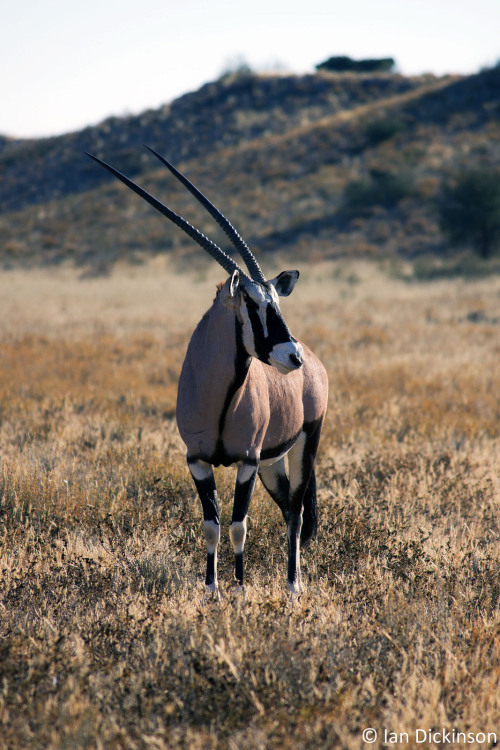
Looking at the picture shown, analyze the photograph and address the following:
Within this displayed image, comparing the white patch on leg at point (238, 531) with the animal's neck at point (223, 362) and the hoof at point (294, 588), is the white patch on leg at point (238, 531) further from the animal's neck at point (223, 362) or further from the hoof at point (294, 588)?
the animal's neck at point (223, 362)

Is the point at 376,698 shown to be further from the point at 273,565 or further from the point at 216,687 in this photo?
the point at 273,565

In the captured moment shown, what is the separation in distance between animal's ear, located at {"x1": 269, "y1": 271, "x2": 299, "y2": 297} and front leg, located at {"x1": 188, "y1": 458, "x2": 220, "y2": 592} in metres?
1.26

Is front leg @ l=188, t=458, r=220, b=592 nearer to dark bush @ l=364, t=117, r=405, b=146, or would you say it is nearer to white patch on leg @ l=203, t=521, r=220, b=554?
white patch on leg @ l=203, t=521, r=220, b=554

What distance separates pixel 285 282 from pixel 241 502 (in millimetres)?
1494

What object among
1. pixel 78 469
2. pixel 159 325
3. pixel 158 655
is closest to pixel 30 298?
pixel 159 325

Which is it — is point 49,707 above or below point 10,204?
below

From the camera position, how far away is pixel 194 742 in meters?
2.70

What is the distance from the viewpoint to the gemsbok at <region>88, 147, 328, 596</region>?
12.0 feet

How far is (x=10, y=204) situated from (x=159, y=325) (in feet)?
150

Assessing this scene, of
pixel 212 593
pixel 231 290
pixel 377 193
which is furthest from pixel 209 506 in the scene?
pixel 377 193

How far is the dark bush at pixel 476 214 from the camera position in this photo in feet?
102

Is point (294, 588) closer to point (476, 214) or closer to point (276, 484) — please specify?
point (276, 484)

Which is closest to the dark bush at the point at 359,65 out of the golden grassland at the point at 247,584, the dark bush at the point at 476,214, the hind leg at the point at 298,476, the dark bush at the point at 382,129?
the dark bush at the point at 382,129

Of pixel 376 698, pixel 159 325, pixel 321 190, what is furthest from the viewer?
pixel 321 190
